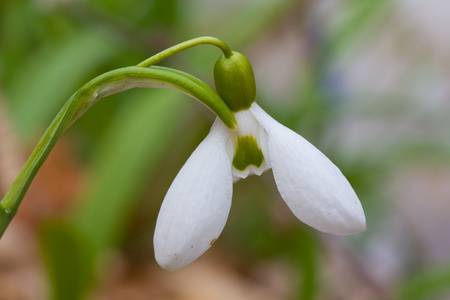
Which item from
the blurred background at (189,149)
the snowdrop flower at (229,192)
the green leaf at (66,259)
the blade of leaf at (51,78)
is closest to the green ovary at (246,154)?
the snowdrop flower at (229,192)

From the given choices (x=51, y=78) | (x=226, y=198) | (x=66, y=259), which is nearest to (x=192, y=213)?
(x=226, y=198)

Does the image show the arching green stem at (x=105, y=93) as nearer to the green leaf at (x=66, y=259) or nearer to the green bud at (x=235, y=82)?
the green bud at (x=235, y=82)

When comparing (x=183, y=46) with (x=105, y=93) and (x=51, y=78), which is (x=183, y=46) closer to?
(x=105, y=93)

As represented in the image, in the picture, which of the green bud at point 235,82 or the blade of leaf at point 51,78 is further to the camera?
the blade of leaf at point 51,78

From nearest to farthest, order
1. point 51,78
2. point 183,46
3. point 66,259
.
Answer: point 183,46, point 66,259, point 51,78

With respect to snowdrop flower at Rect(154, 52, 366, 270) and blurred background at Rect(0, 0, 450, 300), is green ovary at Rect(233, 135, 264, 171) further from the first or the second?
blurred background at Rect(0, 0, 450, 300)

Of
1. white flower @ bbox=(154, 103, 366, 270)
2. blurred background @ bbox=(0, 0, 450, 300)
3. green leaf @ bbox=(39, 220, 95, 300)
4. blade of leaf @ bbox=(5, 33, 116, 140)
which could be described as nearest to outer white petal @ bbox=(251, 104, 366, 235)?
white flower @ bbox=(154, 103, 366, 270)
